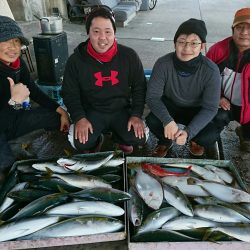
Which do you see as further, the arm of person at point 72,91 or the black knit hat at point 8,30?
the arm of person at point 72,91

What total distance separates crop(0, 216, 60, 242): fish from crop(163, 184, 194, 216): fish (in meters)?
0.83

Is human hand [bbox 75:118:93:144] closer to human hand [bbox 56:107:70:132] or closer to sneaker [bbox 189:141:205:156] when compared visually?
human hand [bbox 56:107:70:132]

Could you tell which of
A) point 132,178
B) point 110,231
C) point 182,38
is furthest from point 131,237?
point 182,38

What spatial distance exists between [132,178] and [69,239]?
2.41 feet

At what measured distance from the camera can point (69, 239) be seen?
1.96m

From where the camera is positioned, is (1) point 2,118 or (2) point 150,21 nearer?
(1) point 2,118

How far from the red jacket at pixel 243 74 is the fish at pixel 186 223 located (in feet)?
4.37

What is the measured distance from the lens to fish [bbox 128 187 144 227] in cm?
207

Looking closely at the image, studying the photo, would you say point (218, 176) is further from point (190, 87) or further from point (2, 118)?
point (2, 118)

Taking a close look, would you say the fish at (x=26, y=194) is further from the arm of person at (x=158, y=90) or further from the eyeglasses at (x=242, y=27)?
the eyeglasses at (x=242, y=27)

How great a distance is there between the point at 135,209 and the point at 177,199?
1.06 ft

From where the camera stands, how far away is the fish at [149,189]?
7.23ft

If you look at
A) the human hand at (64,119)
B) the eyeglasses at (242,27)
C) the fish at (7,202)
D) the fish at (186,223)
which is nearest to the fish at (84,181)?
the fish at (7,202)

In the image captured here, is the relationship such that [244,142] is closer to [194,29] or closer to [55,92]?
[194,29]
